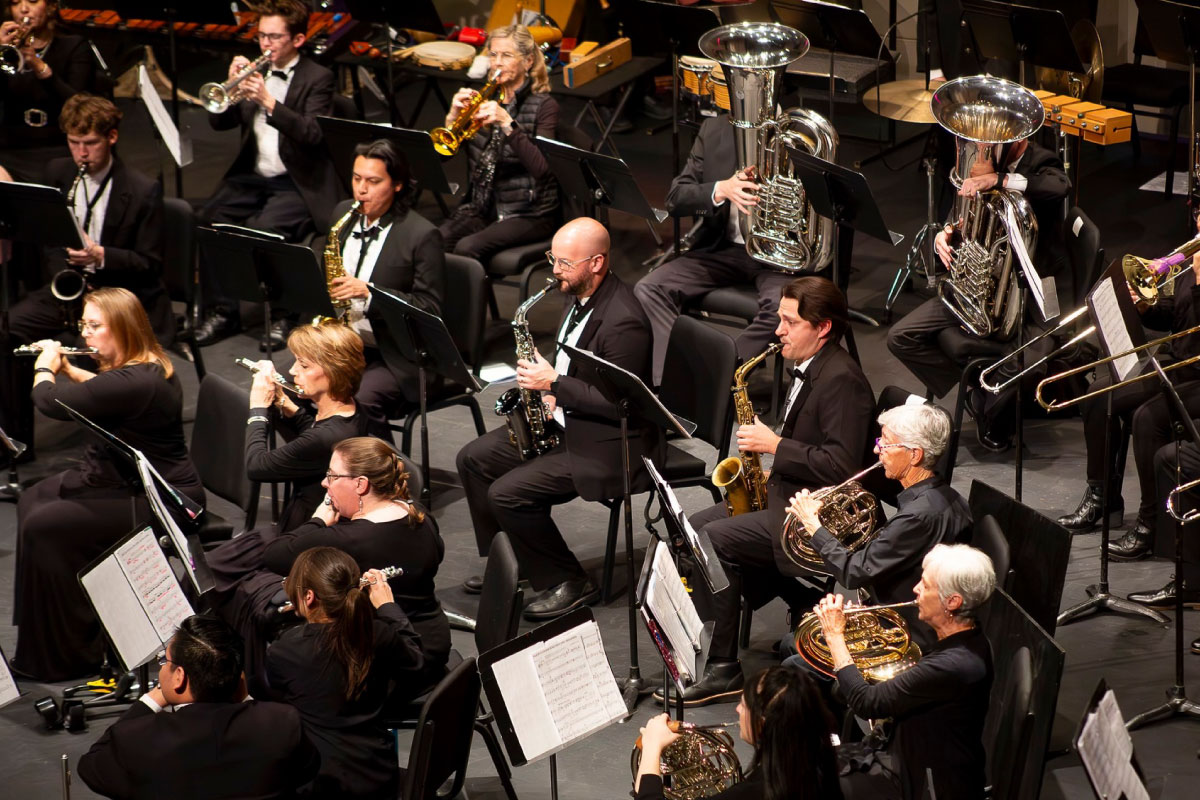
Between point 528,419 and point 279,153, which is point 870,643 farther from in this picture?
point 279,153

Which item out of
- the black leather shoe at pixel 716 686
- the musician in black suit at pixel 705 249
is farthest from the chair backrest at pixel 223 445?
the musician in black suit at pixel 705 249

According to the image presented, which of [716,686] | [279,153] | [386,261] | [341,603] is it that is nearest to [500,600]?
[341,603]

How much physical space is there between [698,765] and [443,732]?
0.69 meters

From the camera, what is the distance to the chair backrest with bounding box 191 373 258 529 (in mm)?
5715

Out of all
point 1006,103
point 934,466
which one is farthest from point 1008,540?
point 1006,103

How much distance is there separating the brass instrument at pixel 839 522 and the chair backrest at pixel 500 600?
3.45ft

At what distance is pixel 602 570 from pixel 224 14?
5.59 m

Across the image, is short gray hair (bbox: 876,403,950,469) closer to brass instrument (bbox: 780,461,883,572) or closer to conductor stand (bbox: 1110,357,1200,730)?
brass instrument (bbox: 780,461,883,572)

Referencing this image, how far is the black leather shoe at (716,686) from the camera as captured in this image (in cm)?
519

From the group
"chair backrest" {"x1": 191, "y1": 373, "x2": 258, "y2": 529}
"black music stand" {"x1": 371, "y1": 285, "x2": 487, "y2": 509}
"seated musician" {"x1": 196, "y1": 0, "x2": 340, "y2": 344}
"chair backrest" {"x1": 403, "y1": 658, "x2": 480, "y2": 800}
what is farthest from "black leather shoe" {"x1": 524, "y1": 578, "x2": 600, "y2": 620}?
"seated musician" {"x1": 196, "y1": 0, "x2": 340, "y2": 344}

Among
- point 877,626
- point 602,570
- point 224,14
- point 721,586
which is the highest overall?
point 224,14

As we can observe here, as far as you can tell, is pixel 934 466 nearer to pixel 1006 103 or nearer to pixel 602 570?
pixel 602 570

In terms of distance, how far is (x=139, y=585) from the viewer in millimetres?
4570

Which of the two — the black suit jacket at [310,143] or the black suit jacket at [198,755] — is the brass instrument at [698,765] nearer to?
the black suit jacket at [198,755]
